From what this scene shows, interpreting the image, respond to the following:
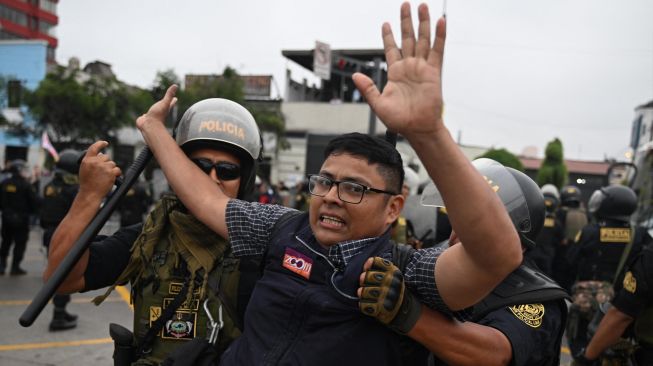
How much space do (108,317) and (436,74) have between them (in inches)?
239

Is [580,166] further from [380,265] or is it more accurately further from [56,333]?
[380,265]

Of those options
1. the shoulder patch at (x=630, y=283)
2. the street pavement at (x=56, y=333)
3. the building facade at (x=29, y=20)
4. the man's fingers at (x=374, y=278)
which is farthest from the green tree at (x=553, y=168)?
the building facade at (x=29, y=20)

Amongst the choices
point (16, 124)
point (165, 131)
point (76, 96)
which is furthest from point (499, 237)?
point (16, 124)

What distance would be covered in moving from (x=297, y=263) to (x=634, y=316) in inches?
75.9

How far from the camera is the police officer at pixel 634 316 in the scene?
8.16ft

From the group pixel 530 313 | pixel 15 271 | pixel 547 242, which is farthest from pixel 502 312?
pixel 15 271

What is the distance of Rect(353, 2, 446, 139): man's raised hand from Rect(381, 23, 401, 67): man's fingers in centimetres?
2

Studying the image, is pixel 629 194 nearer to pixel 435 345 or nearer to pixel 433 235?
pixel 433 235

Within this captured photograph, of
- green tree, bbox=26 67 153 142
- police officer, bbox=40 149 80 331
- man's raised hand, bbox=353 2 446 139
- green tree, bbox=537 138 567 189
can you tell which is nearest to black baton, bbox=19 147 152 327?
man's raised hand, bbox=353 2 446 139

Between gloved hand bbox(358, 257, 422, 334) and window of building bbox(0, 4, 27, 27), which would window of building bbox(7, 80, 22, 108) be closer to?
gloved hand bbox(358, 257, 422, 334)

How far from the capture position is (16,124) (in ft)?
72.6

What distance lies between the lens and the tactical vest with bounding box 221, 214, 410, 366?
1404 millimetres

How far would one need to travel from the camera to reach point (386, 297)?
1.27 m

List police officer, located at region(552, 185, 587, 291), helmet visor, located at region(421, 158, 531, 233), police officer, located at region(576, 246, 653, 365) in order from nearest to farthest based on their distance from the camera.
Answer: helmet visor, located at region(421, 158, 531, 233) < police officer, located at region(576, 246, 653, 365) < police officer, located at region(552, 185, 587, 291)
